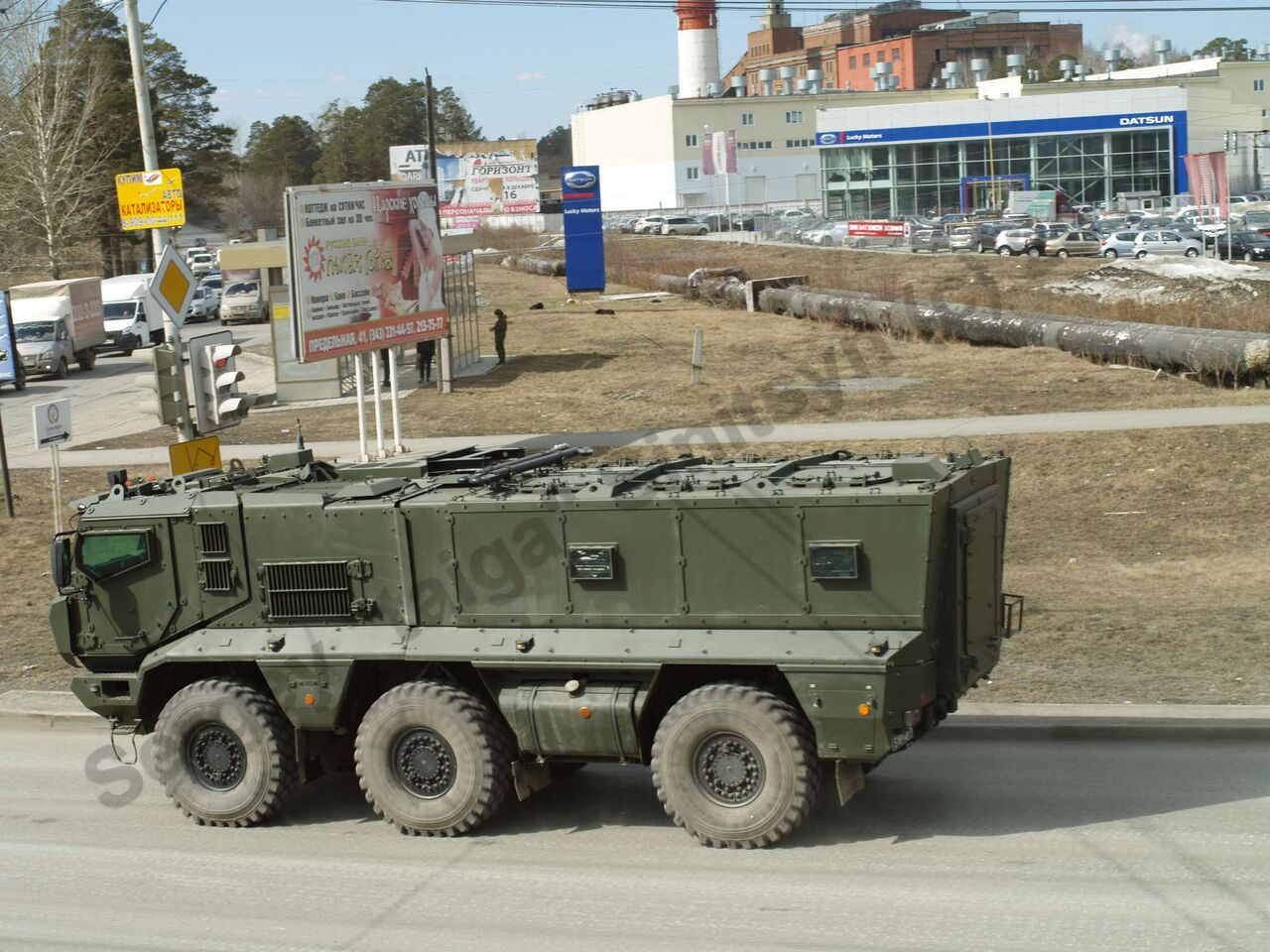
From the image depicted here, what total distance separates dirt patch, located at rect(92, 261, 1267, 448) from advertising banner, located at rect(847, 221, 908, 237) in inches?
976

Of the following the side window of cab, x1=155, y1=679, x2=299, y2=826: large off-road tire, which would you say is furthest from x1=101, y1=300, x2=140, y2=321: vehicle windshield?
x1=155, y1=679, x2=299, y2=826: large off-road tire

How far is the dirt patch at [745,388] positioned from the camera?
24.0 meters

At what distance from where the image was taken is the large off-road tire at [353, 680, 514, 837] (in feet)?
28.3

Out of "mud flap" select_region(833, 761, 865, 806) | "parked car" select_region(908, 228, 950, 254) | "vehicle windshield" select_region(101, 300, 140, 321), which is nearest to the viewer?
"mud flap" select_region(833, 761, 865, 806)

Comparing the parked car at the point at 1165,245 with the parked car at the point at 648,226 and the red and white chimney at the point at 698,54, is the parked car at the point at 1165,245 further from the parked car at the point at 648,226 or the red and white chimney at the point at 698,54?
the red and white chimney at the point at 698,54

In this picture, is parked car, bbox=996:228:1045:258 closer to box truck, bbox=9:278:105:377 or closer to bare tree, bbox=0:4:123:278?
box truck, bbox=9:278:105:377

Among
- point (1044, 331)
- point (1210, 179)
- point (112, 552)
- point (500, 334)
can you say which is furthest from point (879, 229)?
point (112, 552)

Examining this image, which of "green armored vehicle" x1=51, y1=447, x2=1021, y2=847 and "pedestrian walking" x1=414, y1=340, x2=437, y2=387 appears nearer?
"green armored vehicle" x1=51, y1=447, x2=1021, y2=847

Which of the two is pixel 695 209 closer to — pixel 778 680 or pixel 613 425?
pixel 613 425

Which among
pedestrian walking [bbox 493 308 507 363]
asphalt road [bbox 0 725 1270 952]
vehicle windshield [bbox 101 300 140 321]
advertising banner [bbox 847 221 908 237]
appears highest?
advertising banner [bbox 847 221 908 237]

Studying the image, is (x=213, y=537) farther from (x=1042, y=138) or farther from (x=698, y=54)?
(x=698, y=54)

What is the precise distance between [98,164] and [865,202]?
46.8 metres

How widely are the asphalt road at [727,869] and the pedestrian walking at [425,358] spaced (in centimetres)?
2313

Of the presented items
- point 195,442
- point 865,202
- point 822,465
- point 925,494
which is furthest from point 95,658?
point 865,202
